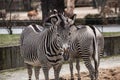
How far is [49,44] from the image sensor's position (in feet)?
31.1

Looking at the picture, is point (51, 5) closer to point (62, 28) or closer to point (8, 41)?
point (8, 41)

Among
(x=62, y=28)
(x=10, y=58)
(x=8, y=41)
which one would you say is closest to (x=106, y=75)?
(x=10, y=58)

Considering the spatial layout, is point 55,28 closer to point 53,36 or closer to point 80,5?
point 53,36

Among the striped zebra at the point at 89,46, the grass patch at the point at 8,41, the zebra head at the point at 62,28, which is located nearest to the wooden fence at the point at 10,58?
the grass patch at the point at 8,41

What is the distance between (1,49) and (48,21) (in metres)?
7.03

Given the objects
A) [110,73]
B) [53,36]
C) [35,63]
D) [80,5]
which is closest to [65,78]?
[110,73]

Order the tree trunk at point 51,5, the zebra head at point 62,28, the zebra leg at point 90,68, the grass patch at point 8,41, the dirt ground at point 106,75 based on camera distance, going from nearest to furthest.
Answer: the zebra head at point 62,28, the zebra leg at point 90,68, the dirt ground at point 106,75, the grass patch at point 8,41, the tree trunk at point 51,5

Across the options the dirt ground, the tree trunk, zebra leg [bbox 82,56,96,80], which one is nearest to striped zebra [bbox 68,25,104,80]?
zebra leg [bbox 82,56,96,80]

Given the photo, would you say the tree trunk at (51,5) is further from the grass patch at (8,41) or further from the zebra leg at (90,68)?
the zebra leg at (90,68)

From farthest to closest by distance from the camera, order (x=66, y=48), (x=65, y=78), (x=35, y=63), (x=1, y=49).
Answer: (x=1, y=49) → (x=65, y=78) → (x=35, y=63) → (x=66, y=48)

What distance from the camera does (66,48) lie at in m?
8.82

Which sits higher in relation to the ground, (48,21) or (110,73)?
(48,21)

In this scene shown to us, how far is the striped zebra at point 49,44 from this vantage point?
8.93 m

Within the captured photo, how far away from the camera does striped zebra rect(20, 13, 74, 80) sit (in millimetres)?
8930
